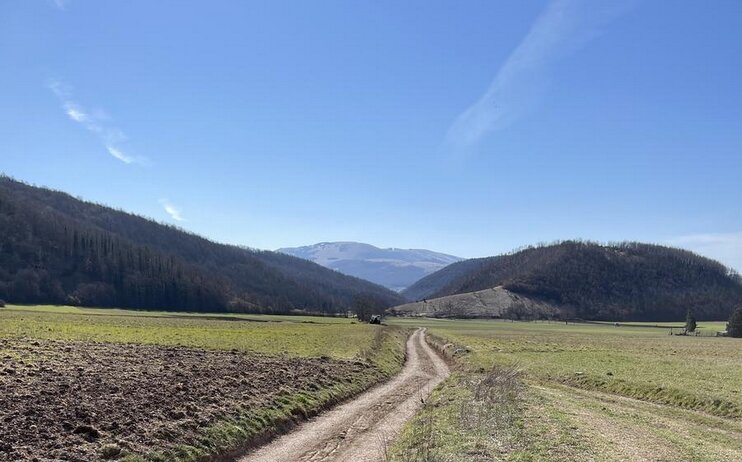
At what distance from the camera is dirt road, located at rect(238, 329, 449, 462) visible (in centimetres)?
1847

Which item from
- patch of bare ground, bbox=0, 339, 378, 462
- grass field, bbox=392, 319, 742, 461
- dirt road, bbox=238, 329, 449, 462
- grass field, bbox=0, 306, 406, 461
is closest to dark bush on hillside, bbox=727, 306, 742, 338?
grass field, bbox=392, 319, 742, 461

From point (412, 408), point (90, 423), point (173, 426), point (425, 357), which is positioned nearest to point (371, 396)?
point (412, 408)

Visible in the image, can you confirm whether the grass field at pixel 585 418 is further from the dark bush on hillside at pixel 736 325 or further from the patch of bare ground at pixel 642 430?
the dark bush on hillside at pixel 736 325

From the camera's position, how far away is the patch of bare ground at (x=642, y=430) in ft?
54.2

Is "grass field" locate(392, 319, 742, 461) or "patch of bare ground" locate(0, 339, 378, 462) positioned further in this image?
"grass field" locate(392, 319, 742, 461)

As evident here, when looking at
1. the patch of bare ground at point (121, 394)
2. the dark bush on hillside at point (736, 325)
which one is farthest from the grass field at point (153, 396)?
the dark bush on hillside at point (736, 325)

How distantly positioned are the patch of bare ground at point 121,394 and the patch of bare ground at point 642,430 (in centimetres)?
1272

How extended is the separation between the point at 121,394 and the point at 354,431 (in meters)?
9.72

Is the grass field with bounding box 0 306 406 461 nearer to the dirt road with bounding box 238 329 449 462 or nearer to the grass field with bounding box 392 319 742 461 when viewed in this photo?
the dirt road with bounding box 238 329 449 462

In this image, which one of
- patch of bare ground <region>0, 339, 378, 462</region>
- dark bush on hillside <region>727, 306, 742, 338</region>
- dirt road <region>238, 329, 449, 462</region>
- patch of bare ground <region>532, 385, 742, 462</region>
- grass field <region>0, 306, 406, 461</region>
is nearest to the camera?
patch of bare ground <region>0, 339, 378, 462</region>

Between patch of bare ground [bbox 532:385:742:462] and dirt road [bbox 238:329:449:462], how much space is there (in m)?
6.89

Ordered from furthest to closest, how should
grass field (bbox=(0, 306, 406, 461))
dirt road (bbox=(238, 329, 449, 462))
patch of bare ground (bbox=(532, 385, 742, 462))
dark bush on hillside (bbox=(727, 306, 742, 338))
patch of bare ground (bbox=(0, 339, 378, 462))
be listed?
dark bush on hillside (bbox=(727, 306, 742, 338)) < dirt road (bbox=(238, 329, 449, 462)) < patch of bare ground (bbox=(532, 385, 742, 462)) < grass field (bbox=(0, 306, 406, 461)) < patch of bare ground (bbox=(0, 339, 378, 462))

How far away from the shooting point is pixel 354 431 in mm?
21953

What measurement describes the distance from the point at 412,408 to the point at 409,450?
9576 millimetres
